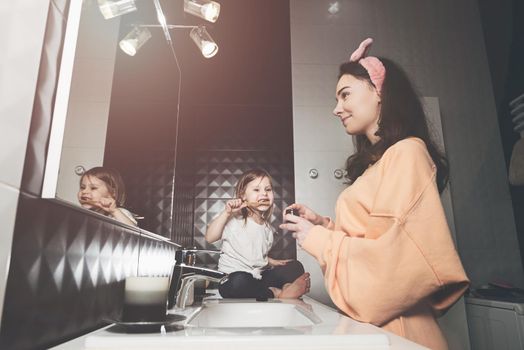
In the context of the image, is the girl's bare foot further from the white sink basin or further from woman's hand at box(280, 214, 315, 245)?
woman's hand at box(280, 214, 315, 245)

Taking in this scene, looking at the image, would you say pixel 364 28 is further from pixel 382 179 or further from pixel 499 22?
pixel 382 179

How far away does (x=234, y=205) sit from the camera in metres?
1.94

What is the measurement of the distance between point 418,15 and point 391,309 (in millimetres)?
2434

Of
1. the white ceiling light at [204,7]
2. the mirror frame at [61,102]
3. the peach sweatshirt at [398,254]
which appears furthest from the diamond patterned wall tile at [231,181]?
the mirror frame at [61,102]

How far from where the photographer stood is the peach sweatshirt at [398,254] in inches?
→ 32.9

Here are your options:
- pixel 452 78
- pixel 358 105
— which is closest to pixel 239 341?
pixel 358 105

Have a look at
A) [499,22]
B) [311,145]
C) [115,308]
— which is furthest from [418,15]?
[115,308]

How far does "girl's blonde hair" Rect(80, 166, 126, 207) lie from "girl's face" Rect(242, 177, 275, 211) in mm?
1262

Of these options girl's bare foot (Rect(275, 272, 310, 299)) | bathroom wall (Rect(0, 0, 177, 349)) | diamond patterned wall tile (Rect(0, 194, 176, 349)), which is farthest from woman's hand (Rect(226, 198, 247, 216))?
bathroom wall (Rect(0, 0, 177, 349))

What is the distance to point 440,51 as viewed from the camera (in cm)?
248

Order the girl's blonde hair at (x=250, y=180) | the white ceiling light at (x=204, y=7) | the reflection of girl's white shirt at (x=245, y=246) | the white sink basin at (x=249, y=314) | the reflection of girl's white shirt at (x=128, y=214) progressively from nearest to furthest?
the reflection of girl's white shirt at (x=128, y=214)
the white sink basin at (x=249, y=314)
the white ceiling light at (x=204, y=7)
the reflection of girl's white shirt at (x=245, y=246)
the girl's blonde hair at (x=250, y=180)

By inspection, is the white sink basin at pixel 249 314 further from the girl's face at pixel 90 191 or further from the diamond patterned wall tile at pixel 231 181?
the diamond patterned wall tile at pixel 231 181

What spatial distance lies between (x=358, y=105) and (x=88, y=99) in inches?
38.4

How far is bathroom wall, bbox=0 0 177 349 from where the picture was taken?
0.38 meters
